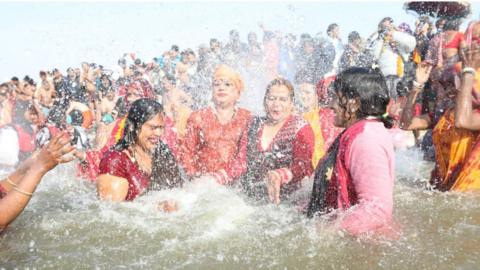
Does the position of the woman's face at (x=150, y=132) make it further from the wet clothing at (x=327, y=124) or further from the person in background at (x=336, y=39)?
the person in background at (x=336, y=39)

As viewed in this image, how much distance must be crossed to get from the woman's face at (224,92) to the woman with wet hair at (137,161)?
1177 millimetres

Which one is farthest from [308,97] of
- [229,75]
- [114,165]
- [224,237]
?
[224,237]

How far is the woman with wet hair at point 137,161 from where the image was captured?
13.6 ft

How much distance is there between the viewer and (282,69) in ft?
39.2

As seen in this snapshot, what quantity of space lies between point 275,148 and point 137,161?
1425 millimetres

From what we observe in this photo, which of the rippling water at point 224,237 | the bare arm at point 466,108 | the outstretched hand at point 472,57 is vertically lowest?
the rippling water at point 224,237

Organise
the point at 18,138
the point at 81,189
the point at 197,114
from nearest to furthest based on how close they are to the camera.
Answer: the point at 197,114, the point at 81,189, the point at 18,138

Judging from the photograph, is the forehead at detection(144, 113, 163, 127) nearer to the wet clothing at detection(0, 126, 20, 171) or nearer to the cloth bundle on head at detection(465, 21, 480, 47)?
the cloth bundle on head at detection(465, 21, 480, 47)

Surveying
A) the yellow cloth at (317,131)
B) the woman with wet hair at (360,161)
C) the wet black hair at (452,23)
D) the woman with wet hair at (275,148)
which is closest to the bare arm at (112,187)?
the woman with wet hair at (275,148)

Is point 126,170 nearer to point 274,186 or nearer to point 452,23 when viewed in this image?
point 274,186

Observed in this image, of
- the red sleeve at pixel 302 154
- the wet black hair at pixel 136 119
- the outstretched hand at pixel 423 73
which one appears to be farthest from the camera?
the outstretched hand at pixel 423 73

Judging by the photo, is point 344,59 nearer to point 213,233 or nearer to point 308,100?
point 308,100

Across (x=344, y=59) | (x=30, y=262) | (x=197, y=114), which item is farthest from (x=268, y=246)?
(x=344, y=59)

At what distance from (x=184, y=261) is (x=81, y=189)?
3480mm
